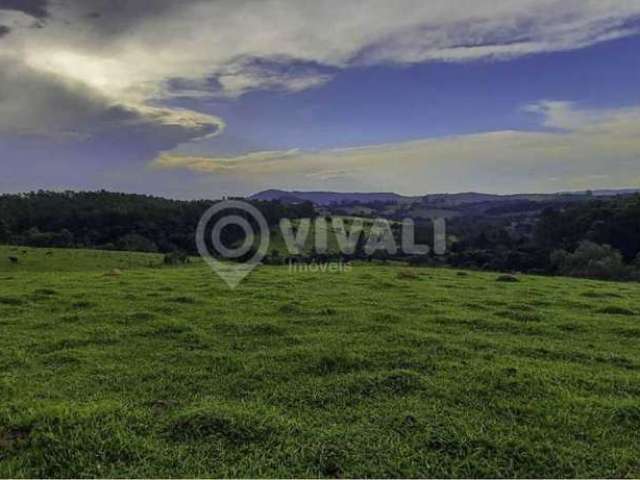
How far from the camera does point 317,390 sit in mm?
7352

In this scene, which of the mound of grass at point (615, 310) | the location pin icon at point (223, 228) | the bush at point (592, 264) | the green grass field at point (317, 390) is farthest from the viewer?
the location pin icon at point (223, 228)

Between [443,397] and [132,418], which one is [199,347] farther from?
[443,397]

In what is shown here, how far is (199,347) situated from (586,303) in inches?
477

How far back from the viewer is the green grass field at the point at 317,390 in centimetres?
533

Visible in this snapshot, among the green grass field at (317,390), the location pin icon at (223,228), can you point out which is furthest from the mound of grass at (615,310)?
the location pin icon at (223,228)

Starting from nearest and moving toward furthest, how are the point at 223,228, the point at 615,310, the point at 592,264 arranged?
the point at 615,310 < the point at 592,264 < the point at 223,228

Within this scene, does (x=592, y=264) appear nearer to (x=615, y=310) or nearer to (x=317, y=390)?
(x=615, y=310)

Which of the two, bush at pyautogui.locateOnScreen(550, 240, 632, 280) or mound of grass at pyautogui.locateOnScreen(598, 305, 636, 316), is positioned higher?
mound of grass at pyautogui.locateOnScreen(598, 305, 636, 316)

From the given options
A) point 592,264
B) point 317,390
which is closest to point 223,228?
point 592,264

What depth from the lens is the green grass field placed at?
17.5 feet

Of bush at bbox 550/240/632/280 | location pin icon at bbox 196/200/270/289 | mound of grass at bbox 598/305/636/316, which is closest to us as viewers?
mound of grass at bbox 598/305/636/316

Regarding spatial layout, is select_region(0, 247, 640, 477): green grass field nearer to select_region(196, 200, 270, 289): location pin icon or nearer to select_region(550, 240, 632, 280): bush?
select_region(550, 240, 632, 280): bush

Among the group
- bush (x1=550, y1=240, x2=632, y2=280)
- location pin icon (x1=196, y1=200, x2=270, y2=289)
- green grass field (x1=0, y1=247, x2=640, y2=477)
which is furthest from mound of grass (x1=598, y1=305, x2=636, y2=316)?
location pin icon (x1=196, y1=200, x2=270, y2=289)

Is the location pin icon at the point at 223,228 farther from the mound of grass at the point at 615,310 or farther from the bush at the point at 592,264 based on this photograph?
the mound of grass at the point at 615,310
